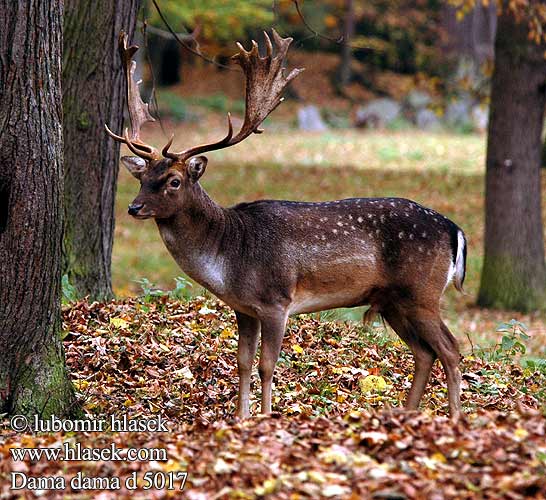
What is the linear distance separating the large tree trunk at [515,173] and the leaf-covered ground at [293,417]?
174 inches

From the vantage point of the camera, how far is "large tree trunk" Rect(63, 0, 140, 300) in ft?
29.3

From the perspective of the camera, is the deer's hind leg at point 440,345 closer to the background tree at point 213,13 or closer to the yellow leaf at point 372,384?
the yellow leaf at point 372,384

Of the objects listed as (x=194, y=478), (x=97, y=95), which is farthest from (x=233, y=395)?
(x=97, y=95)

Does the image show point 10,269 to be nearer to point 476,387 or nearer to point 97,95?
point 97,95

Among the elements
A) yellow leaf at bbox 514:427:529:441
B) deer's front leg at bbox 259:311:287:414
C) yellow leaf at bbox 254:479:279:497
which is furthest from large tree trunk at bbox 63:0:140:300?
yellow leaf at bbox 514:427:529:441

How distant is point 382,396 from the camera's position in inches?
293

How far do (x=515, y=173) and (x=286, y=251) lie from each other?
7.05 metres

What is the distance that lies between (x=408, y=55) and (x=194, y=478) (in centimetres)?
3519

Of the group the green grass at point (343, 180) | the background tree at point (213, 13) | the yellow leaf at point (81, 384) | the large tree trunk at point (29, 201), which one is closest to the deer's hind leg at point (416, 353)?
the yellow leaf at point (81, 384)

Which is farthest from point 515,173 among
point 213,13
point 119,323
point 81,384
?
point 213,13

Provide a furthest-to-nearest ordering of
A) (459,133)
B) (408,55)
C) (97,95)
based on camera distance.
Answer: (408,55), (459,133), (97,95)

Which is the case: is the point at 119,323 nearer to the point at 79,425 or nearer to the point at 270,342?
the point at 79,425

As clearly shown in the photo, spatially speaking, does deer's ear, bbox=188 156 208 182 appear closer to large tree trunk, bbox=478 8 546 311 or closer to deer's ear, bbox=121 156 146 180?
deer's ear, bbox=121 156 146 180

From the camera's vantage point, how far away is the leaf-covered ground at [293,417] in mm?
4695
